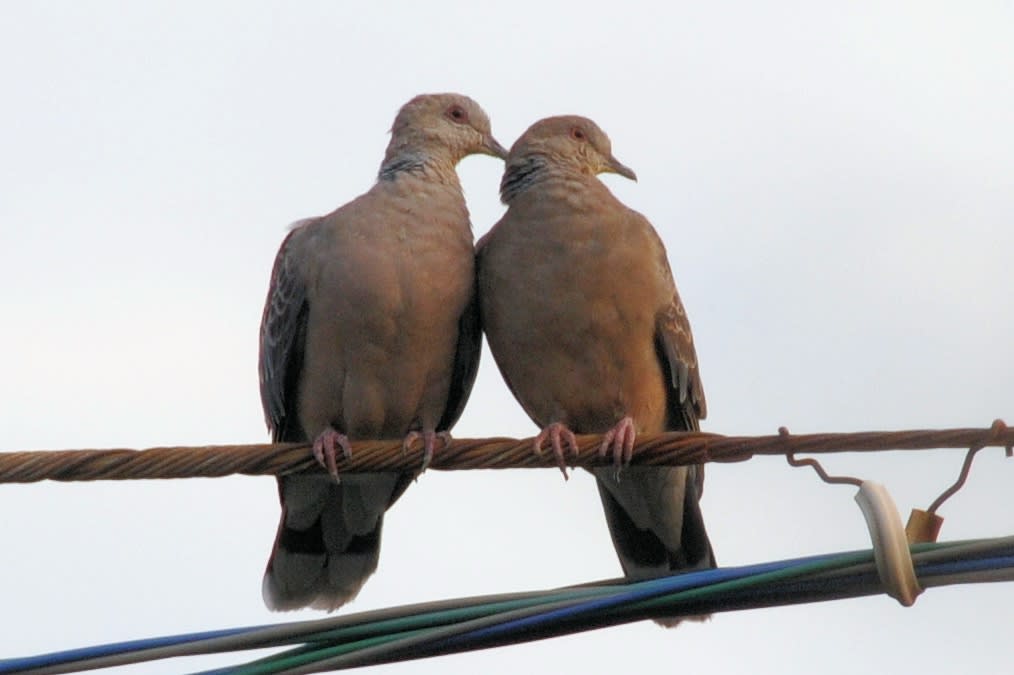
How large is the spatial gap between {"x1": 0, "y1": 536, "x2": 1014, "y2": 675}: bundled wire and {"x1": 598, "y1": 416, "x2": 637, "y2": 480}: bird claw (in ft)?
4.76

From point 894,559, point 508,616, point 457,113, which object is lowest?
point 508,616

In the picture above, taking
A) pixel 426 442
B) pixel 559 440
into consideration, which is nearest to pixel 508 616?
pixel 426 442

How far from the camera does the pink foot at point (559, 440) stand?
520 centimetres

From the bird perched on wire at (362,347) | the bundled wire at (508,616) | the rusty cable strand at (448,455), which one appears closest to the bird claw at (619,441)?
the rusty cable strand at (448,455)

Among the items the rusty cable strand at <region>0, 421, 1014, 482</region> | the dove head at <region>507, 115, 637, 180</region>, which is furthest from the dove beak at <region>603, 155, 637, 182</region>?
the rusty cable strand at <region>0, 421, 1014, 482</region>

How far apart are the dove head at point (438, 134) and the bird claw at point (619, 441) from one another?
1.53m

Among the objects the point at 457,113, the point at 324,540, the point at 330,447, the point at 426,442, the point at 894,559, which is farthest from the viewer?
the point at 457,113

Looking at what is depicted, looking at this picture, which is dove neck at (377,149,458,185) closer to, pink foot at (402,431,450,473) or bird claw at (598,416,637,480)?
pink foot at (402,431,450,473)

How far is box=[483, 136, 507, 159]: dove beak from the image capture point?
7379mm

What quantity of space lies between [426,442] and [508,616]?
77.2 inches

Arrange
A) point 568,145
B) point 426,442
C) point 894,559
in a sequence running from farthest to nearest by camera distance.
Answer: point 568,145
point 426,442
point 894,559

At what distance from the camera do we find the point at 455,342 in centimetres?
658

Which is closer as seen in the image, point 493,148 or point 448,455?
point 448,455

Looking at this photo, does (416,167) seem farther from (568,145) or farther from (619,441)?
(619,441)
